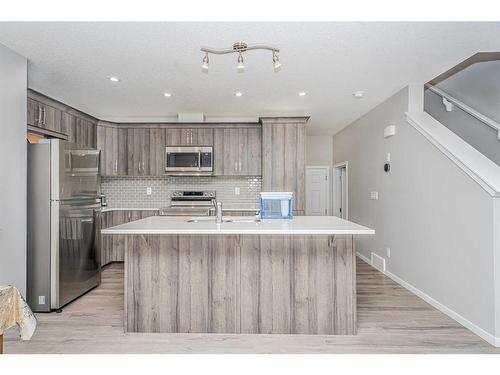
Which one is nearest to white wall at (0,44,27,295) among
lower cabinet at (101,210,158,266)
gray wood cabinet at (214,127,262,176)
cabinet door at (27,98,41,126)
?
cabinet door at (27,98,41,126)

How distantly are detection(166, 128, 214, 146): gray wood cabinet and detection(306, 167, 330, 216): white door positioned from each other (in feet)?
8.62

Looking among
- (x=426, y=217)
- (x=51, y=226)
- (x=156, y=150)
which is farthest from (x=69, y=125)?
(x=426, y=217)

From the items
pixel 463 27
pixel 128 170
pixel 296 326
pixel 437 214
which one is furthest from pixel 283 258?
pixel 128 170

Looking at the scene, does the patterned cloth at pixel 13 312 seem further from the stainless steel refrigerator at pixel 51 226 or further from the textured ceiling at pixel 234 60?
the textured ceiling at pixel 234 60

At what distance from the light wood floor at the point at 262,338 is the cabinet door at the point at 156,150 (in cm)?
248

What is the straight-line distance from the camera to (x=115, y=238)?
4883 mm

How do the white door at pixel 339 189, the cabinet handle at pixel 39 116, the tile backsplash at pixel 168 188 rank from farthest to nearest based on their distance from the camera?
the white door at pixel 339 189, the tile backsplash at pixel 168 188, the cabinet handle at pixel 39 116

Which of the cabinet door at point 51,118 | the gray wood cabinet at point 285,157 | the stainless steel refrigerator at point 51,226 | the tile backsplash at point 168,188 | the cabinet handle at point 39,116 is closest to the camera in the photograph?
the stainless steel refrigerator at point 51,226

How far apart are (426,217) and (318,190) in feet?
11.2

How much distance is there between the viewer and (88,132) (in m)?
4.60

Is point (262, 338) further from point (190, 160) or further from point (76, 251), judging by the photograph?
point (190, 160)

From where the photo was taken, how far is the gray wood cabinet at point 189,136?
198 inches

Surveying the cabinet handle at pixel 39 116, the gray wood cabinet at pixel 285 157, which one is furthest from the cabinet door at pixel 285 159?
the cabinet handle at pixel 39 116
